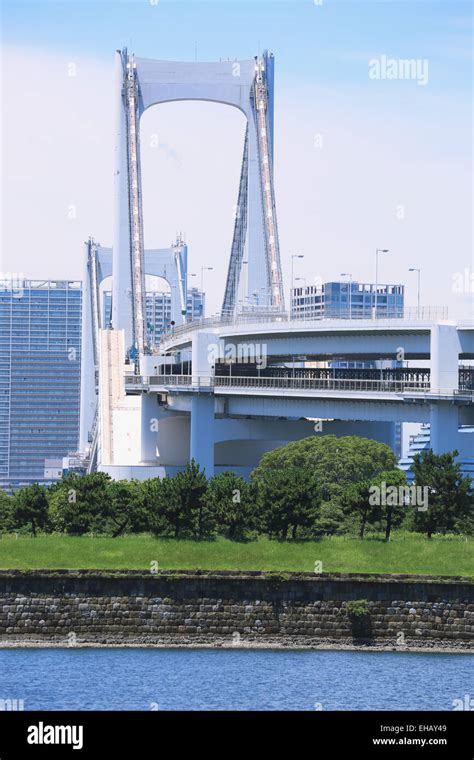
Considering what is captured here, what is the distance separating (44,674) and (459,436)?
28.8 m

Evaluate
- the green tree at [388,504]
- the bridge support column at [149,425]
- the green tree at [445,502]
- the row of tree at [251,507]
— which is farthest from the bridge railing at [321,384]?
the green tree at [445,502]

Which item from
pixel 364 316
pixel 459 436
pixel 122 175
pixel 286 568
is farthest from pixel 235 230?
pixel 286 568

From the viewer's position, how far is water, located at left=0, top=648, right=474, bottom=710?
131 ft

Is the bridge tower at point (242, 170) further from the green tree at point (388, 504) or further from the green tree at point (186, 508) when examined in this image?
the green tree at point (186, 508)

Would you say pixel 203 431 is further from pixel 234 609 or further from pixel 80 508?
pixel 234 609

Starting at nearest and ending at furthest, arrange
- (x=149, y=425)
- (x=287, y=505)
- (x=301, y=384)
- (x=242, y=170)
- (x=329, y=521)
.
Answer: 1. (x=287, y=505)
2. (x=329, y=521)
3. (x=301, y=384)
4. (x=149, y=425)
5. (x=242, y=170)

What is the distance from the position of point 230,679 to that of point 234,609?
6707 millimetres

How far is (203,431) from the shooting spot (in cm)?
8094

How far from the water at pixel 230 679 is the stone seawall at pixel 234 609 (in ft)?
3.36

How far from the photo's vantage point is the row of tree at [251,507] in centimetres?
5528

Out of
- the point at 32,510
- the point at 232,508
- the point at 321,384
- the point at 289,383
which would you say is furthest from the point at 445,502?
the point at 289,383

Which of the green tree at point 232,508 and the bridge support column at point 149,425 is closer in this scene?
the green tree at point 232,508

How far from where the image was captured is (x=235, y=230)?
102 metres
